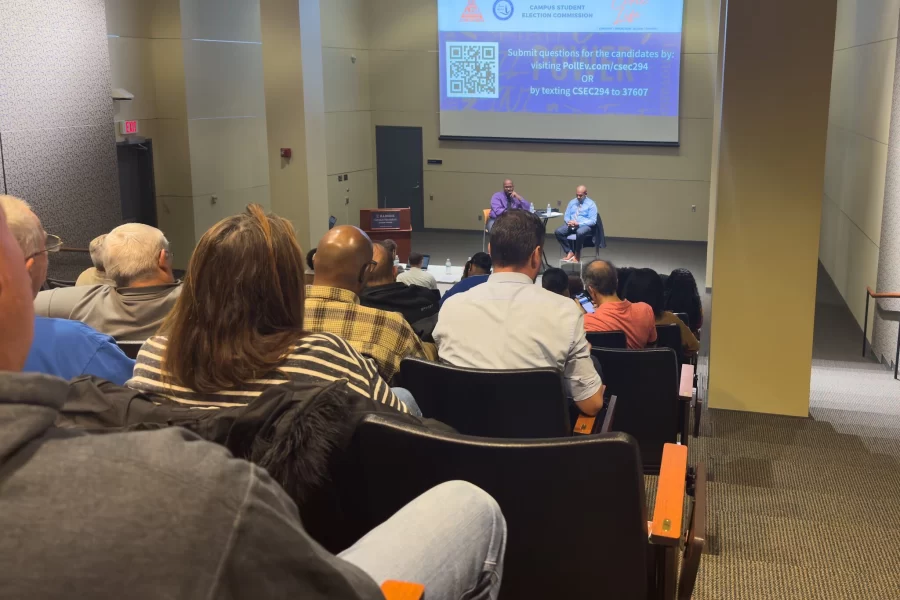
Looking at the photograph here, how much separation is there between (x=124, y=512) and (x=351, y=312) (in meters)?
1.89

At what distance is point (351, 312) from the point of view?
256 centimetres

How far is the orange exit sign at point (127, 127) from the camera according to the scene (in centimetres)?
932

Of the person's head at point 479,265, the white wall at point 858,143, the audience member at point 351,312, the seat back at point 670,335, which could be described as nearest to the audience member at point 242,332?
the audience member at point 351,312

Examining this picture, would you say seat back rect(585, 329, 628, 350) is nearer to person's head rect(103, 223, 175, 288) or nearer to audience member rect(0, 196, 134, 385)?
person's head rect(103, 223, 175, 288)

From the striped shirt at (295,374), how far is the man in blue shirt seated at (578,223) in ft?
31.4

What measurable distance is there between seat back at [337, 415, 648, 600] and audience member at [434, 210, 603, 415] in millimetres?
1087

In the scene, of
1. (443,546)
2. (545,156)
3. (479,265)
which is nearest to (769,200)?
(479,265)

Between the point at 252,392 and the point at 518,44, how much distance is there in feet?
41.0

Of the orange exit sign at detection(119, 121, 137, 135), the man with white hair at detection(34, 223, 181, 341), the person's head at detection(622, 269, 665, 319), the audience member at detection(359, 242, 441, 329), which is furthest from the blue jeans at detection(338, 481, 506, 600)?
the orange exit sign at detection(119, 121, 137, 135)

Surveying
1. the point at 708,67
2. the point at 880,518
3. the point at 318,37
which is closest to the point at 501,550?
the point at 880,518

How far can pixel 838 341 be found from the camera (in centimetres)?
772

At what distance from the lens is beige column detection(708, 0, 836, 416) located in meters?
4.57

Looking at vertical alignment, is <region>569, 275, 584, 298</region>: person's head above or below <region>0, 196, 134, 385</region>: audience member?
below

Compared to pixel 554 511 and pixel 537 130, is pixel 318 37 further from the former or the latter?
pixel 554 511
